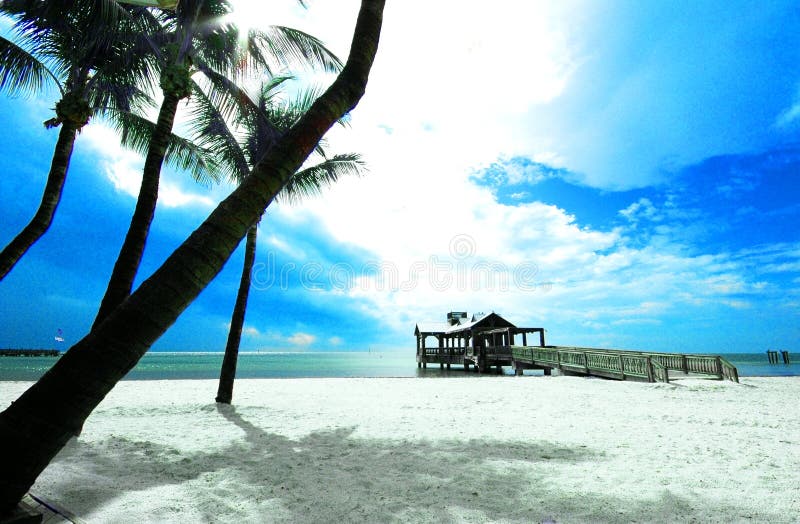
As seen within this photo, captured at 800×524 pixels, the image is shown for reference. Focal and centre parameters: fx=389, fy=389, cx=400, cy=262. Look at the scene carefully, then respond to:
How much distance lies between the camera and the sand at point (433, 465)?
125 inches

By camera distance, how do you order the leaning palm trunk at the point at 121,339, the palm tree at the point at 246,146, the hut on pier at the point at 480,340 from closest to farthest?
the leaning palm trunk at the point at 121,339 < the palm tree at the point at 246,146 < the hut on pier at the point at 480,340

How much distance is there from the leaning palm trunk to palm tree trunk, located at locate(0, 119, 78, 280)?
645cm

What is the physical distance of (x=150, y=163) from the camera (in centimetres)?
565

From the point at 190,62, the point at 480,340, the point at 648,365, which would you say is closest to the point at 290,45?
the point at 190,62

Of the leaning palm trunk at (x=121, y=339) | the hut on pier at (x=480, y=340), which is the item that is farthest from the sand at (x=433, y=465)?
the hut on pier at (x=480, y=340)

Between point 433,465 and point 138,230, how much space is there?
191 inches

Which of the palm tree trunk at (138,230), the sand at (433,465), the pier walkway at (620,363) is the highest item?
the palm tree trunk at (138,230)

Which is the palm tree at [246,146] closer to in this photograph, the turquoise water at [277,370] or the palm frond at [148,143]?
the palm frond at [148,143]

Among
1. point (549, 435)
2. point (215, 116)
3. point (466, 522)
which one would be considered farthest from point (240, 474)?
point (215, 116)

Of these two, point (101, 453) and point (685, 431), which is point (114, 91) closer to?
point (101, 453)

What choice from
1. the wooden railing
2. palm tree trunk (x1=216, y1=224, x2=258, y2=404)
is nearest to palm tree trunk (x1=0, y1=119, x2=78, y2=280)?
palm tree trunk (x1=216, y1=224, x2=258, y2=404)

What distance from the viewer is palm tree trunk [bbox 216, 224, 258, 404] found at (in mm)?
9289

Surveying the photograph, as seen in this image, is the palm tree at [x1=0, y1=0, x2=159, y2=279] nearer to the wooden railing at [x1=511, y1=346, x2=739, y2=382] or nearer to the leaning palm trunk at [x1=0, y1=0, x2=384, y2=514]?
the leaning palm trunk at [x1=0, y1=0, x2=384, y2=514]

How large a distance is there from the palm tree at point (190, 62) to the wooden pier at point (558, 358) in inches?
621
